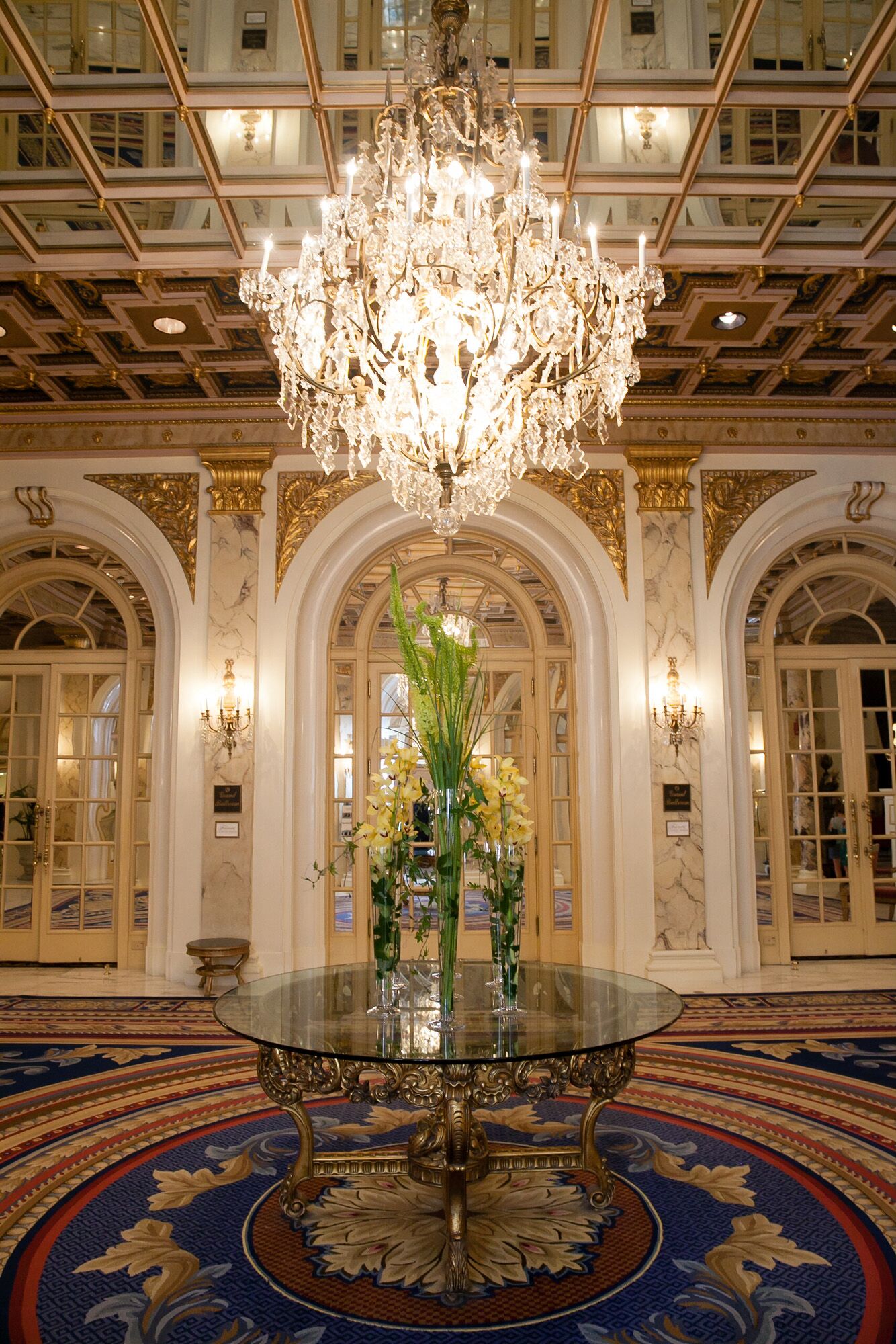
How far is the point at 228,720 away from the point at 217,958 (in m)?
1.71

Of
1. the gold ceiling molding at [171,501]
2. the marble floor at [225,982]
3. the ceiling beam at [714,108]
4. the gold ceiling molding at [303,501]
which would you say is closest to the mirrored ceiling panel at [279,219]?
the gold ceiling molding at [303,501]

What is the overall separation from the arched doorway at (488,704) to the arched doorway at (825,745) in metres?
1.59

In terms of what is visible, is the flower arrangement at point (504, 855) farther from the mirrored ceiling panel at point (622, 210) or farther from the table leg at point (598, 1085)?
the mirrored ceiling panel at point (622, 210)

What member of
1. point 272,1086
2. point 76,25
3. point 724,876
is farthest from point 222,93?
point 724,876

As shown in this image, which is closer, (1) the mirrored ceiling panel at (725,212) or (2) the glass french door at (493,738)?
(1) the mirrored ceiling panel at (725,212)

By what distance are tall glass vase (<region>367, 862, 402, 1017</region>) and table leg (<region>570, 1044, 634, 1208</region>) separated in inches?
26.2

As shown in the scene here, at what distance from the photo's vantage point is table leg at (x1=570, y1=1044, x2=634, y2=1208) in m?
2.98

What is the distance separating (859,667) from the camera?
818cm

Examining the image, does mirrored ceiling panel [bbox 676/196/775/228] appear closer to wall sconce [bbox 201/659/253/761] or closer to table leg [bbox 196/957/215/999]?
wall sconce [bbox 201/659/253/761]

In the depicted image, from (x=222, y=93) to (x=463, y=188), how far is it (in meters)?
1.26

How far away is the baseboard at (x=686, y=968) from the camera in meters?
6.95

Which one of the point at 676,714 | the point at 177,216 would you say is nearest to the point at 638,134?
the point at 177,216

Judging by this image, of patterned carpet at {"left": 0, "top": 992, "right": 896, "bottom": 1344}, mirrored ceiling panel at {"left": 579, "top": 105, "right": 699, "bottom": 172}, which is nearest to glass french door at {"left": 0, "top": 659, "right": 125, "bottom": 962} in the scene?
patterned carpet at {"left": 0, "top": 992, "right": 896, "bottom": 1344}

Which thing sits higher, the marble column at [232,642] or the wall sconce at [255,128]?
the wall sconce at [255,128]
